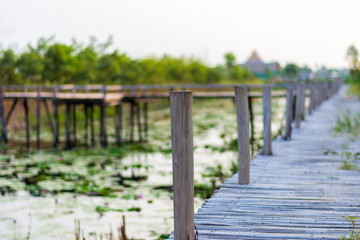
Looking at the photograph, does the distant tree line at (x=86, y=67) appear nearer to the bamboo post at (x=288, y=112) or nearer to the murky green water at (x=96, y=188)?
the murky green water at (x=96, y=188)

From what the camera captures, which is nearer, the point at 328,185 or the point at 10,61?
the point at 328,185

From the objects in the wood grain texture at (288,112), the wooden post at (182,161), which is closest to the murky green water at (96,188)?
the wood grain texture at (288,112)

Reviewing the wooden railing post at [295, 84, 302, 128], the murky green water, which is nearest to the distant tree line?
the murky green water

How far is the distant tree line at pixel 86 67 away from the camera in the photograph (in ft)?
81.4

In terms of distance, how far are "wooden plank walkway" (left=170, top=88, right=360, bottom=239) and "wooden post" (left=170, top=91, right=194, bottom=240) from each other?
327mm

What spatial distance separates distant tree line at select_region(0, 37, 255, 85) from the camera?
2481 centimetres

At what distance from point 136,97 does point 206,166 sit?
293 inches

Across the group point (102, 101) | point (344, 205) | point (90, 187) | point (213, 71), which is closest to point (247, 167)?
point (344, 205)

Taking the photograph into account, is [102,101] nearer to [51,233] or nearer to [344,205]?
Result: [51,233]

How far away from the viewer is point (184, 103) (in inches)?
126

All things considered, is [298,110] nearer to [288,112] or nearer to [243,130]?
[288,112]

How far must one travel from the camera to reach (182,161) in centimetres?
323

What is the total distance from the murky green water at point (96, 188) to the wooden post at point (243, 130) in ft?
3.75

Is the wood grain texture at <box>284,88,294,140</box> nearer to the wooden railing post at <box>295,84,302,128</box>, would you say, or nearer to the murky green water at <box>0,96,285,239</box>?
the murky green water at <box>0,96,285,239</box>
